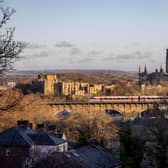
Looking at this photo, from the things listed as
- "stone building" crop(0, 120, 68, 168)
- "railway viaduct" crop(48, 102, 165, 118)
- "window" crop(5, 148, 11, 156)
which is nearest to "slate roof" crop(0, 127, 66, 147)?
"stone building" crop(0, 120, 68, 168)

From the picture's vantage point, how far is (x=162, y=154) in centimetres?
3167

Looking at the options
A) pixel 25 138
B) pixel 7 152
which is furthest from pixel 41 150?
pixel 7 152

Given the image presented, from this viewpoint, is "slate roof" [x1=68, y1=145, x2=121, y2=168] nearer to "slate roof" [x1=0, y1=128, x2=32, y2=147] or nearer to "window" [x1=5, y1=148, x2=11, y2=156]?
"slate roof" [x1=0, y1=128, x2=32, y2=147]

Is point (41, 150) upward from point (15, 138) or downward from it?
downward

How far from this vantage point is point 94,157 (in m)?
27.8

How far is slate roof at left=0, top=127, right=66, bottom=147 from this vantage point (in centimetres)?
3158

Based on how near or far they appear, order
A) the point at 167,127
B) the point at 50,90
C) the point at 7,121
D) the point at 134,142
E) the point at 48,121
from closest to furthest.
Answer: the point at 134,142, the point at 167,127, the point at 7,121, the point at 48,121, the point at 50,90

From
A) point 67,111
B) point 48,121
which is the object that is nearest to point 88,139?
point 48,121

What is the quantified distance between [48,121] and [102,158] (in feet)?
125

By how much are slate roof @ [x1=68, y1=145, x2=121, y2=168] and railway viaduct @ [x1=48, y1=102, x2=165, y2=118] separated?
52.3 m

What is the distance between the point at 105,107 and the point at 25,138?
2170 inches

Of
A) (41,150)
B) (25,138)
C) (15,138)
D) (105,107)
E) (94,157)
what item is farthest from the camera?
(105,107)

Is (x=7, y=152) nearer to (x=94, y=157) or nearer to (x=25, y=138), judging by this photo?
(x=25, y=138)

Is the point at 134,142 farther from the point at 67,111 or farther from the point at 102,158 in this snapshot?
the point at 67,111
